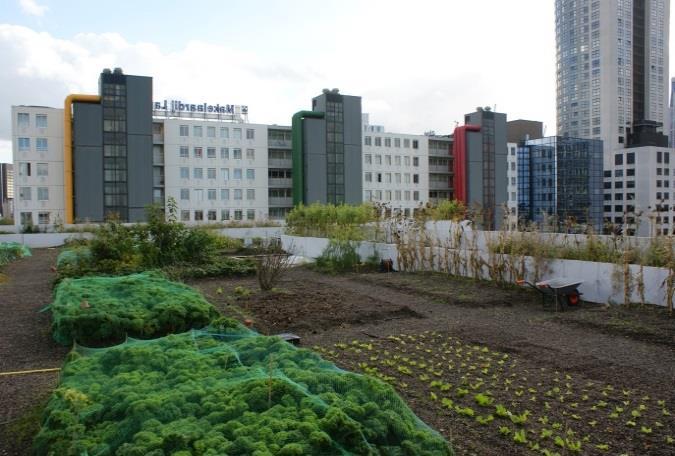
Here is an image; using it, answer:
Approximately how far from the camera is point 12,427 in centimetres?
488

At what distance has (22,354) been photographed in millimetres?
7641

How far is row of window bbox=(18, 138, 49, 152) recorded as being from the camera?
159 ft

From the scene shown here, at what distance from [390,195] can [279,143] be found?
15.4m

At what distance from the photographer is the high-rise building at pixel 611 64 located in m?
113

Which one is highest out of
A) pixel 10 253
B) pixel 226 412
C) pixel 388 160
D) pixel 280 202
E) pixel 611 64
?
pixel 611 64

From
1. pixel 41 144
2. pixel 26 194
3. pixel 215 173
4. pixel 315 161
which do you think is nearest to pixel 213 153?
pixel 215 173

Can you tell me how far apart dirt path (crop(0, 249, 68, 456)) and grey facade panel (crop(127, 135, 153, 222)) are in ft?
117

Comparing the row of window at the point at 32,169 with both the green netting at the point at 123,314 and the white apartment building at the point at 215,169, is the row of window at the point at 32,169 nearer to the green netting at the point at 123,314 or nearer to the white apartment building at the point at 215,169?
the white apartment building at the point at 215,169

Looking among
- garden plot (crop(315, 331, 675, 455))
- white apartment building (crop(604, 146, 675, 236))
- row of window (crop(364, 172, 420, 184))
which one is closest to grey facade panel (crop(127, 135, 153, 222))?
row of window (crop(364, 172, 420, 184))

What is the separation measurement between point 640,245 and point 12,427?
37.5ft

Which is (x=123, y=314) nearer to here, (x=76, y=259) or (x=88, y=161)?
(x=76, y=259)

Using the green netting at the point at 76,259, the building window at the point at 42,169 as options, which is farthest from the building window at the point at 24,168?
the green netting at the point at 76,259

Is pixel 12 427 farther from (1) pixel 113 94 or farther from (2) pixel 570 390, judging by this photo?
(1) pixel 113 94

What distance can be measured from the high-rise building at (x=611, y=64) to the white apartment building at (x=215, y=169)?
8223 cm
